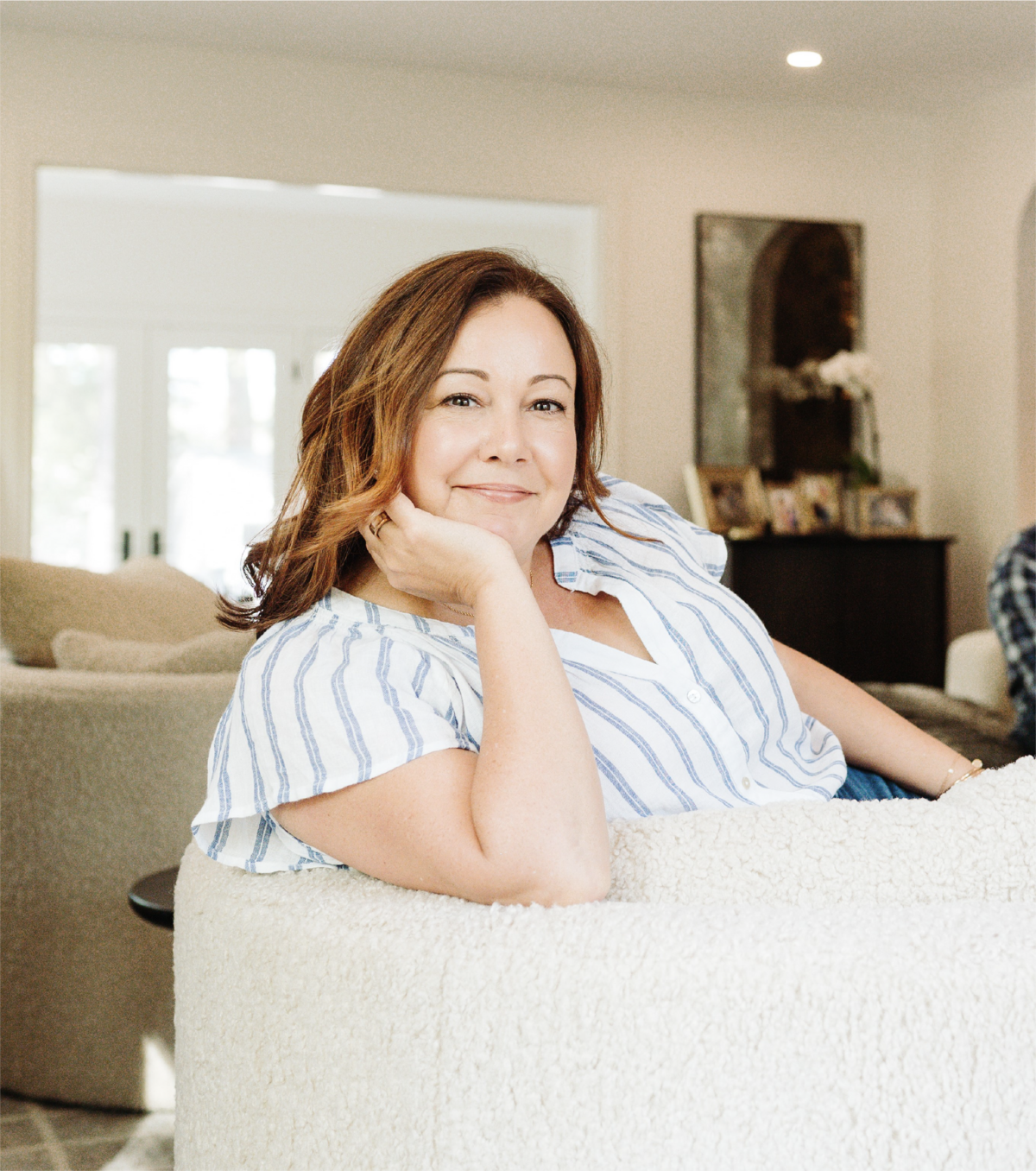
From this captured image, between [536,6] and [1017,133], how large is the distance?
2099 millimetres

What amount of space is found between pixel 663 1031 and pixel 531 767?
0.24 metres

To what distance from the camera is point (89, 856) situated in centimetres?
213

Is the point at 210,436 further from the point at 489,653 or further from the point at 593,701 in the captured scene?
the point at 489,653

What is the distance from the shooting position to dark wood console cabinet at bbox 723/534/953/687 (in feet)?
16.0

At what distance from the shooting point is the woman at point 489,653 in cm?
85

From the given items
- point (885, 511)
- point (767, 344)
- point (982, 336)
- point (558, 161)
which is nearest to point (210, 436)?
point (558, 161)

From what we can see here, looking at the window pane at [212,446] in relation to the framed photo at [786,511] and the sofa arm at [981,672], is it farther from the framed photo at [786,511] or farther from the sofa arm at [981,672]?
the sofa arm at [981,672]

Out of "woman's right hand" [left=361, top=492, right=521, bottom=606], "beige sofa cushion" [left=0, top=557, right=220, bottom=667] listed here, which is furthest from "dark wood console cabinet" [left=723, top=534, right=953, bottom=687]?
"woman's right hand" [left=361, top=492, right=521, bottom=606]

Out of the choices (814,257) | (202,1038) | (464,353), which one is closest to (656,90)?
(814,257)

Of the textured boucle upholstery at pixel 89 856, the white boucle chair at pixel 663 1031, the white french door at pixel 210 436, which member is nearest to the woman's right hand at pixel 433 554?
the white boucle chair at pixel 663 1031

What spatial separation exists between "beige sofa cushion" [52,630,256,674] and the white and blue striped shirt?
0.95 metres

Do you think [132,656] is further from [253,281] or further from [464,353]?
[253,281]

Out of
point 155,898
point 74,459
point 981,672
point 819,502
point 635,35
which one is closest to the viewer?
point 155,898

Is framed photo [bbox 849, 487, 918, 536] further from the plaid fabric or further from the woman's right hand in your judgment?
the woman's right hand
